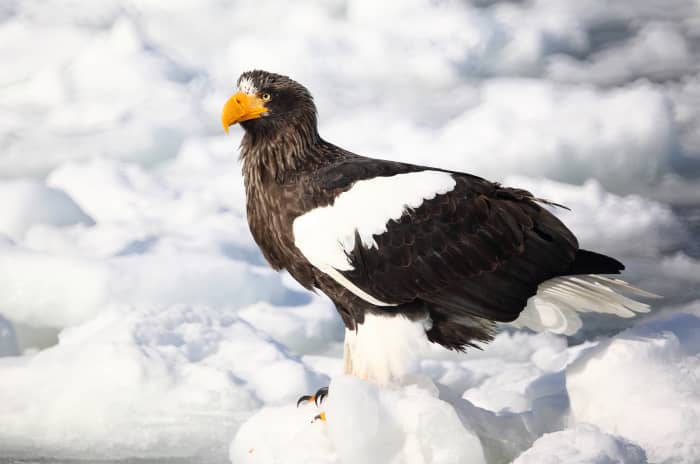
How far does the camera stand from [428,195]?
397 centimetres

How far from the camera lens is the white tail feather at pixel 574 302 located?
13.4 feet

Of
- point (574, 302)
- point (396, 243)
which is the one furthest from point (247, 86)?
point (574, 302)

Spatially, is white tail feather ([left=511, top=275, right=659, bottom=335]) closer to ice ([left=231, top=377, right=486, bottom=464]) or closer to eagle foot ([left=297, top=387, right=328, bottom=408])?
ice ([left=231, top=377, right=486, bottom=464])

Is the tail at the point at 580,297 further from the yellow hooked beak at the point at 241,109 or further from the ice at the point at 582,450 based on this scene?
the yellow hooked beak at the point at 241,109

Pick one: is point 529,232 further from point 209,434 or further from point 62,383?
point 62,383

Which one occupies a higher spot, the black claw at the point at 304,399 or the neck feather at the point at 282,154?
the neck feather at the point at 282,154

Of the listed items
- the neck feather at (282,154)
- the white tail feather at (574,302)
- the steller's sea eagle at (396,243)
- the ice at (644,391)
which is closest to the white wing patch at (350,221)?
the steller's sea eagle at (396,243)

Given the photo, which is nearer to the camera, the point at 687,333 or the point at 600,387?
the point at 600,387

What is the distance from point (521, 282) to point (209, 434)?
2.83 meters

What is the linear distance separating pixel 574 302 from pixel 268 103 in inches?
71.3

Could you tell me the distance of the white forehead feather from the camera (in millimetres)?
4188

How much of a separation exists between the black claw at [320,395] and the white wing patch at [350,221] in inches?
24.0

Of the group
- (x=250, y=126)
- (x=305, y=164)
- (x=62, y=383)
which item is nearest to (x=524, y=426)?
(x=305, y=164)

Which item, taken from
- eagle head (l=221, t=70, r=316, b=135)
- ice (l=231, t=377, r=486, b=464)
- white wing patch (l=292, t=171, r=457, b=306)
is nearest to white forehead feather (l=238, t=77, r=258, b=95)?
eagle head (l=221, t=70, r=316, b=135)
